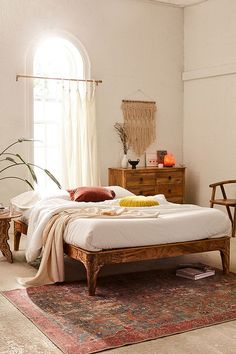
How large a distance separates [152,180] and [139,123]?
0.91m

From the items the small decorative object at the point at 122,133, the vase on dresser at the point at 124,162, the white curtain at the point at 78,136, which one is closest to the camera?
the white curtain at the point at 78,136

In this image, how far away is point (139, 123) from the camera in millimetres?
7855

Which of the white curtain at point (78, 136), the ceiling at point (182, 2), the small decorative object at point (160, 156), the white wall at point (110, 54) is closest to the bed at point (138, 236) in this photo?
the white curtain at point (78, 136)

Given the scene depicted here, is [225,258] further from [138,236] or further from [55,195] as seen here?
[55,195]

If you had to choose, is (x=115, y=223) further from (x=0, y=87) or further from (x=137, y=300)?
(x=0, y=87)

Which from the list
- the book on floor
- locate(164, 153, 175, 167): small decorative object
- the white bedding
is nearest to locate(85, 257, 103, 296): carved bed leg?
the white bedding

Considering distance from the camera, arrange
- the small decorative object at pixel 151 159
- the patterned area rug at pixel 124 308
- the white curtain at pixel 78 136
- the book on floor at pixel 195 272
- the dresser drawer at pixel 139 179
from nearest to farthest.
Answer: the patterned area rug at pixel 124 308 → the book on floor at pixel 195 272 → the white curtain at pixel 78 136 → the dresser drawer at pixel 139 179 → the small decorative object at pixel 151 159

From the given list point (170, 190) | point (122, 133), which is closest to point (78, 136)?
point (122, 133)

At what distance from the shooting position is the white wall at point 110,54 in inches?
268

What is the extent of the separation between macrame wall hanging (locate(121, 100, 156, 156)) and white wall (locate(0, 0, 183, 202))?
0.13 metres

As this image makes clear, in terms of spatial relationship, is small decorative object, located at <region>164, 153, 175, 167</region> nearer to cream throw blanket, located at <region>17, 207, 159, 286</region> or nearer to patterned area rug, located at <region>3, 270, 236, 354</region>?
cream throw blanket, located at <region>17, 207, 159, 286</region>

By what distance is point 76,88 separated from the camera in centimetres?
728

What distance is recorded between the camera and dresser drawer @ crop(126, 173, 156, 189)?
733 centimetres

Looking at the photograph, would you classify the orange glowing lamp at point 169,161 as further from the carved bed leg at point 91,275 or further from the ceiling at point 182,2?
the carved bed leg at point 91,275
